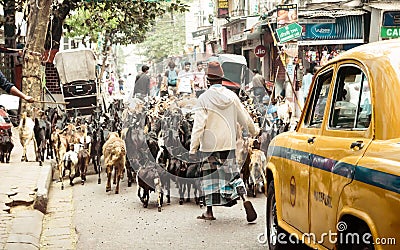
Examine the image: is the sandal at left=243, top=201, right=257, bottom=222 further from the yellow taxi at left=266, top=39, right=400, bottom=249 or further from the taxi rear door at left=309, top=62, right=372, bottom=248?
the taxi rear door at left=309, top=62, right=372, bottom=248

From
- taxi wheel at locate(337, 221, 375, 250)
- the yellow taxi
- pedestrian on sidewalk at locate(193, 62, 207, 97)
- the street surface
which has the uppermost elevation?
the yellow taxi

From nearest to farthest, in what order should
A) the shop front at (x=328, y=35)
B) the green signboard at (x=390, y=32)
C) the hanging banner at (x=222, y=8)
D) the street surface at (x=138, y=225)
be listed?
the street surface at (x=138, y=225) → the green signboard at (x=390, y=32) → the shop front at (x=328, y=35) → the hanging banner at (x=222, y=8)

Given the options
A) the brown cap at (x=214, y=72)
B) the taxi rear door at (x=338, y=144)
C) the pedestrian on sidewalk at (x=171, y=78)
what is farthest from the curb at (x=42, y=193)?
the pedestrian on sidewalk at (x=171, y=78)

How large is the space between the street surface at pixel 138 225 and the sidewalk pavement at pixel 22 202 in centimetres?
22

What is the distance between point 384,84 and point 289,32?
1354cm

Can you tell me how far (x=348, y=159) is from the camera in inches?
170

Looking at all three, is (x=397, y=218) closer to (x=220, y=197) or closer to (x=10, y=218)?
(x=220, y=197)

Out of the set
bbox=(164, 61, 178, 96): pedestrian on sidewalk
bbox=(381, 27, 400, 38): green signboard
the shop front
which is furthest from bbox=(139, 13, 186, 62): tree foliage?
bbox=(164, 61, 178, 96): pedestrian on sidewalk

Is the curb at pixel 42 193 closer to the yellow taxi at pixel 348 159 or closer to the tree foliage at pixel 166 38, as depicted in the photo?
the yellow taxi at pixel 348 159

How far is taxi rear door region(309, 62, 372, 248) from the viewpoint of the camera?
14.3 feet

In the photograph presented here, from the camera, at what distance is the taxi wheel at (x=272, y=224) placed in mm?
6335

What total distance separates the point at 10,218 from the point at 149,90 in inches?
397

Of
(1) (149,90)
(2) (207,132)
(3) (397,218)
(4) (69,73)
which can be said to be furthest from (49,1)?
(3) (397,218)

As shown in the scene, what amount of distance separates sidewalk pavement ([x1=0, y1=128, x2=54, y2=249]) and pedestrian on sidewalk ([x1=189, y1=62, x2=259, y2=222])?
7.28 feet
